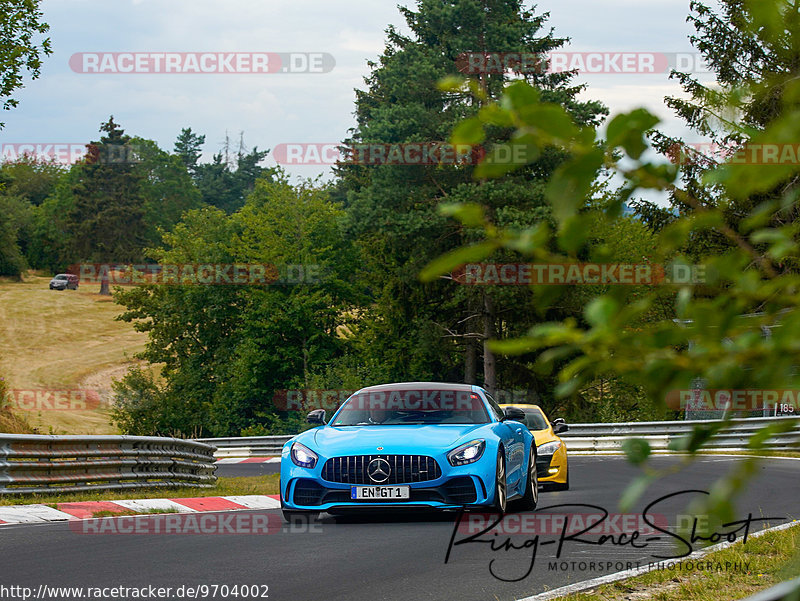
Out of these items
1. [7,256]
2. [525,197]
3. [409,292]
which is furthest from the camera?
[7,256]

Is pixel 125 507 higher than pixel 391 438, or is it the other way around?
pixel 391 438

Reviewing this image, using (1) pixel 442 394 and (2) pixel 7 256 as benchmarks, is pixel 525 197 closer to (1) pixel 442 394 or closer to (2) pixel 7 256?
(1) pixel 442 394

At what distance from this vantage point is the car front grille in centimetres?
1076

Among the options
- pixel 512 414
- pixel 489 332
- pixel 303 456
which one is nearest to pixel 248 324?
pixel 489 332

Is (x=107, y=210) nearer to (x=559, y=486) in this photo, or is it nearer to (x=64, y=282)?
(x=64, y=282)

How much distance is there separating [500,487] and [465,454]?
23.5 inches

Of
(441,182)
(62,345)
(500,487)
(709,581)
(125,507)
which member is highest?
(441,182)

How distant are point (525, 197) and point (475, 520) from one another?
32.7 m

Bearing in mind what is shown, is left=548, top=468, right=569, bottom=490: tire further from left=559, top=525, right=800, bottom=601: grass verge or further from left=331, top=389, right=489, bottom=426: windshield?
left=559, top=525, right=800, bottom=601: grass verge

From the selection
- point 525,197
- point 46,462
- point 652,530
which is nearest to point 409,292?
point 525,197

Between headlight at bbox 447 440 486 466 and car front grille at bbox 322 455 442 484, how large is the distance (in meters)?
0.17

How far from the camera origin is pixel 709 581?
7258 millimetres

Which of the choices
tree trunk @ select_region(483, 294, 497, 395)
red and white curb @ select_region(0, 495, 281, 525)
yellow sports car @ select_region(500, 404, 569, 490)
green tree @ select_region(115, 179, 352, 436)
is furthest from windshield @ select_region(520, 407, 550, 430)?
green tree @ select_region(115, 179, 352, 436)

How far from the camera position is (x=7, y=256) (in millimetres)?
122375
